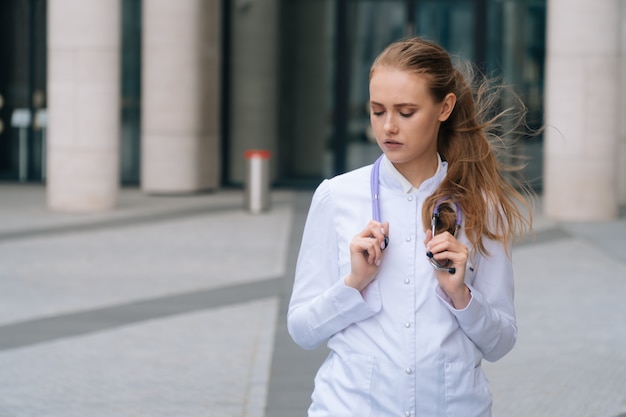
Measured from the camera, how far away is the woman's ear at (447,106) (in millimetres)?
2888

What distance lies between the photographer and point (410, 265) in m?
2.80

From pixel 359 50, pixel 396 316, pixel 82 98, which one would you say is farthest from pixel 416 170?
pixel 359 50

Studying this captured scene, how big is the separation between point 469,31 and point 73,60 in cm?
836

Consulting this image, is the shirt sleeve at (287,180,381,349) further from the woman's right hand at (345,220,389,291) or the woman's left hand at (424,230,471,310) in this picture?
the woman's left hand at (424,230,471,310)

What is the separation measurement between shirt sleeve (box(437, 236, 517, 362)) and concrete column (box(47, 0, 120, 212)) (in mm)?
14559

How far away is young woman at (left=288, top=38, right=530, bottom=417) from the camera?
109 inches

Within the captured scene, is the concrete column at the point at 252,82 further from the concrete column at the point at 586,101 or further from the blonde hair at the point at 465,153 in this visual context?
the blonde hair at the point at 465,153

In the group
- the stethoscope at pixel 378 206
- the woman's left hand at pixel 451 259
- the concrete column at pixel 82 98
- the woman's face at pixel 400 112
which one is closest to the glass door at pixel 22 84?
the concrete column at pixel 82 98

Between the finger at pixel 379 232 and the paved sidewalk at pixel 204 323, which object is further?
the paved sidewalk at pixel 204 323

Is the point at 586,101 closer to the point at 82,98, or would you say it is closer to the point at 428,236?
the point at 82,98

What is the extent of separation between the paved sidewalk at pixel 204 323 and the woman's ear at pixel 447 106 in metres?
3.58

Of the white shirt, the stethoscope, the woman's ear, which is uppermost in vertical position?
the woman's ear

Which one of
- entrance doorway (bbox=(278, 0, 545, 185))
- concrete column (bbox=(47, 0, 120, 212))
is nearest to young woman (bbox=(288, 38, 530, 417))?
concrete column (bbox=(47, 0, 120, 212))

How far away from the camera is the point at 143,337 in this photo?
27.5ft
